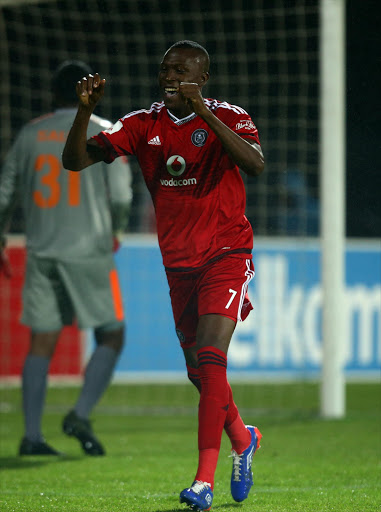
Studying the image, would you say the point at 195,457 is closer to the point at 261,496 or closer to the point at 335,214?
the point at 261,496

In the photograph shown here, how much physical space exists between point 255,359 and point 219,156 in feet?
19.0

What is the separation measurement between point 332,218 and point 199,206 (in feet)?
12.0

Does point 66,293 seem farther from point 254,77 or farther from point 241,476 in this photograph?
point 254,77

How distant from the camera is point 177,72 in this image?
12.8 feet

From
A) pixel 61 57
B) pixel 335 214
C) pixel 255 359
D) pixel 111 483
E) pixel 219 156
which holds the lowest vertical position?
pixel 255 359

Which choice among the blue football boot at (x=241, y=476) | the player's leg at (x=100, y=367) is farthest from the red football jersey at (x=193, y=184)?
the player's leg at (x=100, y=367)

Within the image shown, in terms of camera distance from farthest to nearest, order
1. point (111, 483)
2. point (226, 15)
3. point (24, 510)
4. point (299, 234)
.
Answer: point (226, 15)
point (299, 234)
point (111, 483)
point (24, 510)

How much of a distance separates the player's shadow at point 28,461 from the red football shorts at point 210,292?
150 centimetres

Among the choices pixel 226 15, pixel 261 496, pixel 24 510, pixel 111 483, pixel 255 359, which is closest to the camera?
pixel 24 510

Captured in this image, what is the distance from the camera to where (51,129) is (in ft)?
19.3

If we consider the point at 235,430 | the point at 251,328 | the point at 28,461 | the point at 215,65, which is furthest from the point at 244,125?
the point at 215,65

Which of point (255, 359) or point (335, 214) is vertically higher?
point (335, 214)

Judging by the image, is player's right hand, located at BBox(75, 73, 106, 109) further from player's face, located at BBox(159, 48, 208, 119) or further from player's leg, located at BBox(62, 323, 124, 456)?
player's leg, located at BBox(62, 323, 124, 456)

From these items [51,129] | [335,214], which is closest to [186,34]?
[335,214]
